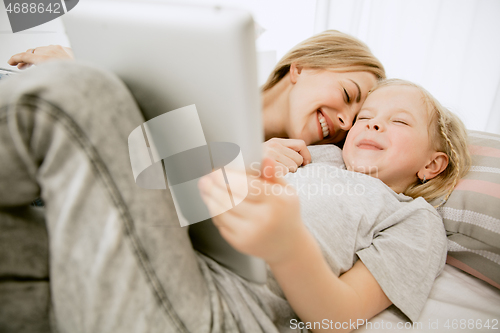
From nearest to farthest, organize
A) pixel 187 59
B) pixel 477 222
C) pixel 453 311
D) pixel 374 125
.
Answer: pixel 187 59 < pixel 453 311 < pixel 477 222 < pixel 374 125

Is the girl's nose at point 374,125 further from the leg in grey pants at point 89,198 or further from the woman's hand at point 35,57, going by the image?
the woman's hand at point 35,57

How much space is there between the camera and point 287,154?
82 cm

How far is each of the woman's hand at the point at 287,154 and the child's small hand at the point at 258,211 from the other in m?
0.38

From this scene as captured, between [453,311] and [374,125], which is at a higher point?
[374,125]

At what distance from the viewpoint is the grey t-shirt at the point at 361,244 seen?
1.63 ft

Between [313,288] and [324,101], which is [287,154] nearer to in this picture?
[324,101]

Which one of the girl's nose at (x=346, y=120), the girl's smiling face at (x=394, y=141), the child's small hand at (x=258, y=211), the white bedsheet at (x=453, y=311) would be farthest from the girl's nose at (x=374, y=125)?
the child's small hand at (x=258, y=211)

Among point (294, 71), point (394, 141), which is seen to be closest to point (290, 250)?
point (394, 141)

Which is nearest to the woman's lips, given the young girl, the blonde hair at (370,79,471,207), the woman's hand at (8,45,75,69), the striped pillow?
the young girl

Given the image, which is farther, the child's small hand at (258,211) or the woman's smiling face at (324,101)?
the woman's smiling face at (324,101)

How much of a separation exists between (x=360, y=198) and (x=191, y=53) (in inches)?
21.8

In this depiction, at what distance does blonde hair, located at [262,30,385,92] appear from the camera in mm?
1052

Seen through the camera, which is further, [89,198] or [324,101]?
[324,101]

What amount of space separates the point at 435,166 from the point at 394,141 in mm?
213
